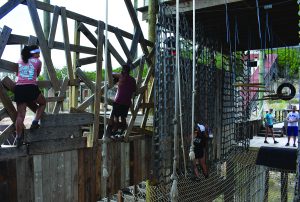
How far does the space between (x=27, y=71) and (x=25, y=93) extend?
28 centimetres

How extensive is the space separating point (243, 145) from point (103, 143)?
784cm

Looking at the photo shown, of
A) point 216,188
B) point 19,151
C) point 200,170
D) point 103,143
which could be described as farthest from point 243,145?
point 19,151

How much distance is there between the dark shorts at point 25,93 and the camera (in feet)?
13.9

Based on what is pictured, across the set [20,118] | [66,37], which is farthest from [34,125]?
[66,37]

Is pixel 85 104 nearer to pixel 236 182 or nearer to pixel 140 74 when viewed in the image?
pixel 140 74

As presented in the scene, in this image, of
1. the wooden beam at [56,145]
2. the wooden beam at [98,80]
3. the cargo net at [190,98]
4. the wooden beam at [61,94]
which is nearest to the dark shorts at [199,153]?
the cargo net at [190,98]

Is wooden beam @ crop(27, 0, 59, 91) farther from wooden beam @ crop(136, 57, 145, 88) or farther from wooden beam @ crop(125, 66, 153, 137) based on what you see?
wooden beam @ crop(136, 57, 145, 88)

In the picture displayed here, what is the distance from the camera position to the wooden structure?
415cm

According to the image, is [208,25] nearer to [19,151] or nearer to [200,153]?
[200,153]

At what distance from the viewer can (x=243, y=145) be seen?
11742 millimetres

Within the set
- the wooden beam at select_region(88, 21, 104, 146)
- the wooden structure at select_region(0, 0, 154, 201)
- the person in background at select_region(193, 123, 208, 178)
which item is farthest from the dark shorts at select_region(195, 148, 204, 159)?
the wooden beam at select_region(88, 21, 104, 146)

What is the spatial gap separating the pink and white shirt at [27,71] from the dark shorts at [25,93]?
0.05 metres

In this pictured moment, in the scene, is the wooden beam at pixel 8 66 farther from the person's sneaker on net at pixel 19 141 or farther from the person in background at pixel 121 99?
the person in background at pixel 121 99

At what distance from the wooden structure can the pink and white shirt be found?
0.11 m
